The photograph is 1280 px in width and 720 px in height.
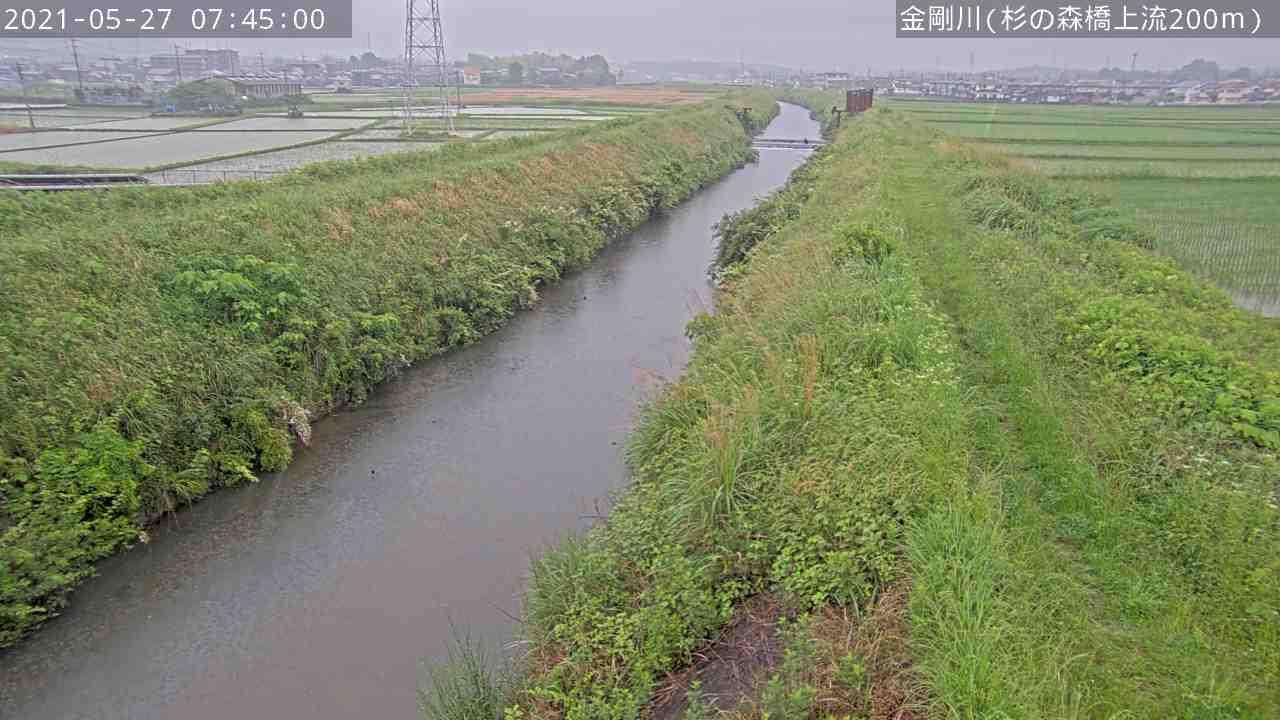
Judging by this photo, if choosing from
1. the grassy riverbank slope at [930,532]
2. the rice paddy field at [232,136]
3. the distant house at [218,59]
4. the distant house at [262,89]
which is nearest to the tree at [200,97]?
the rice paddy field at [232,136]

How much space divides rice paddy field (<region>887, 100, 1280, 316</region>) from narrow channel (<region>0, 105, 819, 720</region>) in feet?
31.5

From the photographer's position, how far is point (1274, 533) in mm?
5387

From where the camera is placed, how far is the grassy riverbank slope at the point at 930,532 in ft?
14.3

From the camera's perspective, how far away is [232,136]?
30469mm

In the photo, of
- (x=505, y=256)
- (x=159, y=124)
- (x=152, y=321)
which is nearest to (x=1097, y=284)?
(x=505, y=256)

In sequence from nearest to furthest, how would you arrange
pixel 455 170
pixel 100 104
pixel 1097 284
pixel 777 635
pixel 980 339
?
pixel 777 635 → pixel 980 339 → pixel 1097 284 → pixel 455 170 → pixel 100 104

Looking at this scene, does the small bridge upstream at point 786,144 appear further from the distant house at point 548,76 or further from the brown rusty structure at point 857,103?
the distant house at point 548,76

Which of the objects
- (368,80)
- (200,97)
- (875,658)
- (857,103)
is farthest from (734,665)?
(368,80)

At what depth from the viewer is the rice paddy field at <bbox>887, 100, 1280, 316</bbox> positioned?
45.8 feet

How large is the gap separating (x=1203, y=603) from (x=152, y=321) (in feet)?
34.9

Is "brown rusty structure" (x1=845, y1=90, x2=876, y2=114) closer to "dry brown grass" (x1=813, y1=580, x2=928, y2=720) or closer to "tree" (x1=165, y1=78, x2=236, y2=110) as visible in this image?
"tree" (x1=165, y1=78, x2=236, y2=110)

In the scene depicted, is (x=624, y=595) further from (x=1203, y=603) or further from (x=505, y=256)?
(x=505, y=256)

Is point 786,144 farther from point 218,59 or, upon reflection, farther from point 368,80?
point 218,59

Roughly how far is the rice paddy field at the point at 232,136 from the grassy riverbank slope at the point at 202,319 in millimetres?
6471
